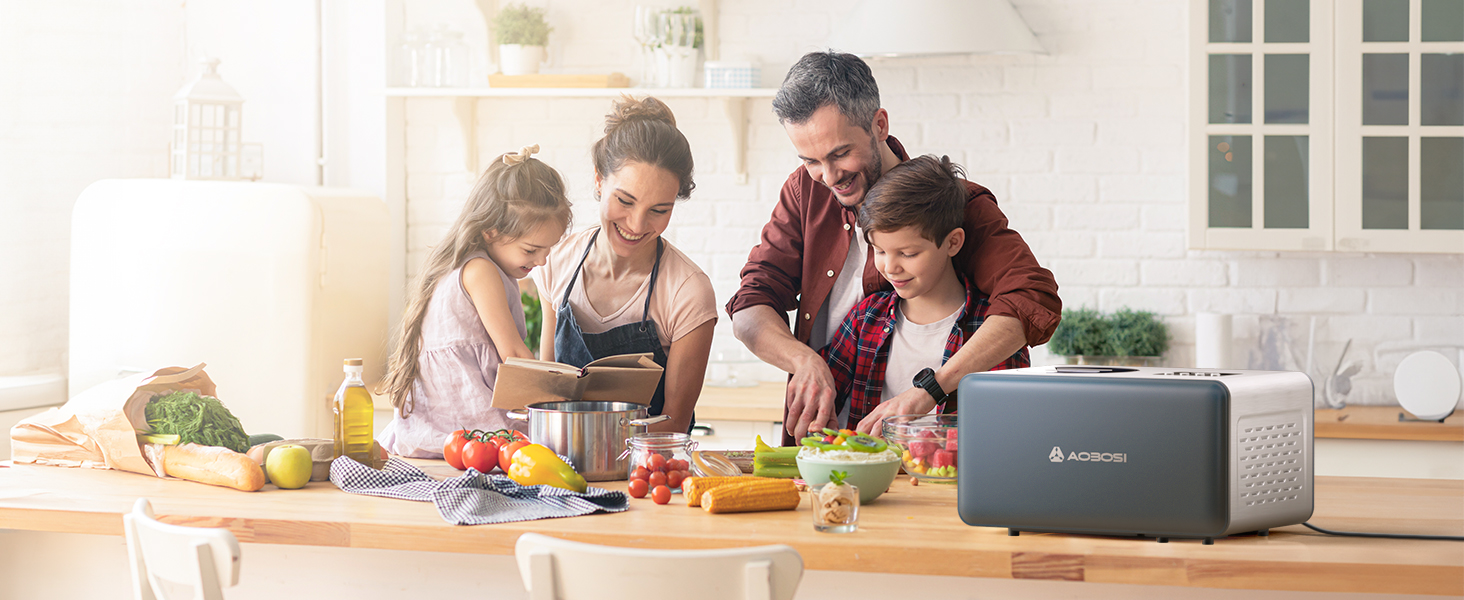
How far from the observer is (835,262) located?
6.97ft

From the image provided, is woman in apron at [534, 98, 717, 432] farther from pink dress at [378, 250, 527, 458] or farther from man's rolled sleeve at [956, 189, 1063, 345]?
man's rolled sleeve at [956, 189, 1063, 345]

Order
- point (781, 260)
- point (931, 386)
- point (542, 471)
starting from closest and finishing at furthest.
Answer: point (542, 471) → point (931, 386) → point (781, 260)

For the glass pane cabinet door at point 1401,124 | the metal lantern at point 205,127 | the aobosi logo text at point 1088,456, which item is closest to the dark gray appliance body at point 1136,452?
the aobosi logo text at point 1088,456

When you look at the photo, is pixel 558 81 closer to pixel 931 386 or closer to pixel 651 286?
pixel 651 286

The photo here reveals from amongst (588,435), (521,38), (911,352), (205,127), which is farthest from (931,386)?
(205,127)

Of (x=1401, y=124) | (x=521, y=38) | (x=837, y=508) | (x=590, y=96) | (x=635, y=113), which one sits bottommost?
(x=837, y=508)

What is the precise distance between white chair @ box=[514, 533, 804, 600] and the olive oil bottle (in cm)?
60

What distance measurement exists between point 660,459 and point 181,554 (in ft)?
2.14

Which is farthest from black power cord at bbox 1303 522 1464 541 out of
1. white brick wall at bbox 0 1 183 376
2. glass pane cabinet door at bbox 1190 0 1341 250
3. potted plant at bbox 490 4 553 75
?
white brick wall at bbox 0 1 183 376

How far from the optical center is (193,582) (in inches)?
54.5

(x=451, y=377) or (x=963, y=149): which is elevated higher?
(x=963, y=149)

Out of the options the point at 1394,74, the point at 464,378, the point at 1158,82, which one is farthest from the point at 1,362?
the point at 1394,74

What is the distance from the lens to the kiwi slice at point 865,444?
155cm

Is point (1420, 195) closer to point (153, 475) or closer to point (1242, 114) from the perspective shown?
point (1242, 114)
